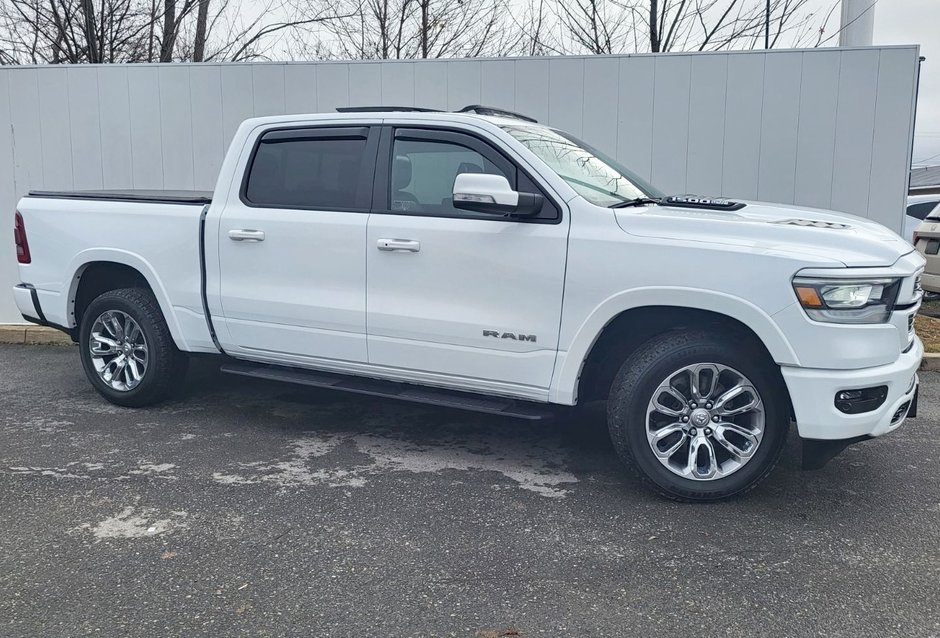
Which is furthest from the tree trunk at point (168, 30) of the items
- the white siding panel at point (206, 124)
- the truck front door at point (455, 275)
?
the truck front door at point (455, 275)

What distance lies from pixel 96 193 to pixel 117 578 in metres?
3.47

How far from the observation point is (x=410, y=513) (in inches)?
152

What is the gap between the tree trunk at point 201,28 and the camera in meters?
15.3

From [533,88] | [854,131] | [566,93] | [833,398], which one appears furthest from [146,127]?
[833,398]

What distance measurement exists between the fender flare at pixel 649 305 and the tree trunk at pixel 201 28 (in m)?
13.6

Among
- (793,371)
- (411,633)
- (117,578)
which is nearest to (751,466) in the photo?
(793,371)

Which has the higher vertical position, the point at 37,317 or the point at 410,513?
the point at 37,317

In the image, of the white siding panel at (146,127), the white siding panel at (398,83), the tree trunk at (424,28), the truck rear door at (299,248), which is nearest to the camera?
the truck rear door at (299,248)

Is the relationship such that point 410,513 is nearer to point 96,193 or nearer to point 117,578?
point 117,578

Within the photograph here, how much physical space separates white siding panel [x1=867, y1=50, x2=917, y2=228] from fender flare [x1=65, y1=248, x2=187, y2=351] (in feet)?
19.8

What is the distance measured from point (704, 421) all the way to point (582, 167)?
1654mm

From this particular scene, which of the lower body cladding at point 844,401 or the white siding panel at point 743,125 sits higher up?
the white siding panel at point 743,125

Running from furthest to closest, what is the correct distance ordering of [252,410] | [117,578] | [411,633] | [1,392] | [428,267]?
1. [1,392]
2. [252,410]
3. [428,267]
4. [117,578]
5. [411,633]

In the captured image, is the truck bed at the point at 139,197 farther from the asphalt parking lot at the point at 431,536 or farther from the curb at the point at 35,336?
the curb at the point at 35,336
